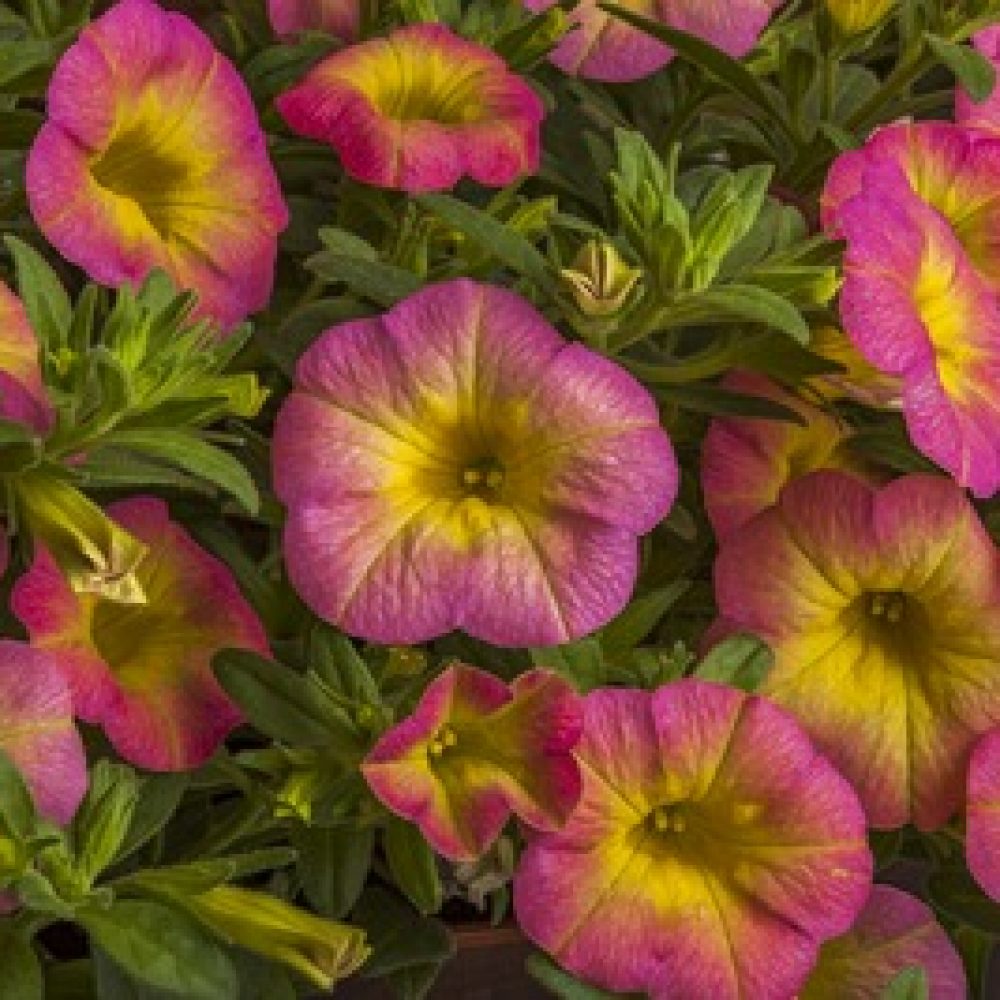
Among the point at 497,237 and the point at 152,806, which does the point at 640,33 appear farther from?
the point at 152,806

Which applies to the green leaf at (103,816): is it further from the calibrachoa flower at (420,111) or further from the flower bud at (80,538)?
the calibrachoa flower at (420,111)

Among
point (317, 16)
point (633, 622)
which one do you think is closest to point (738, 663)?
point (633, 622)

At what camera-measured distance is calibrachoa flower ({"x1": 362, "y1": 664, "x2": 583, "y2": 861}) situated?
0.80m

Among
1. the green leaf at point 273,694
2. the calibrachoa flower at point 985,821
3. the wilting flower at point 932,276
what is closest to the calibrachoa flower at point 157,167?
the green leaf at point 273,694

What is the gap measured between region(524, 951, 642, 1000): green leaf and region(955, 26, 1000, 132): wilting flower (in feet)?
1.44

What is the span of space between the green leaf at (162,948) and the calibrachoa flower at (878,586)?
27 centimetres

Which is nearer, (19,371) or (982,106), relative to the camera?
(19,371)

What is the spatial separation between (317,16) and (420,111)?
0.27 feet

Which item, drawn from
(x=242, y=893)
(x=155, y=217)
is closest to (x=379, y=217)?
(x=155, y=217)

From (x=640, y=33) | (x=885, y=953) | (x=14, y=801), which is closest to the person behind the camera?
(x=14, y=801)

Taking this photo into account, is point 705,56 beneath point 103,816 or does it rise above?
above

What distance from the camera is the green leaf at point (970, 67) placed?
964 millimetres

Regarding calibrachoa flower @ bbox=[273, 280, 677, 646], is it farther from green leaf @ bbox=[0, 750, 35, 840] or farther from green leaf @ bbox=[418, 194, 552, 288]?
green leaf @ bbox=[0, 750, 35, 840]

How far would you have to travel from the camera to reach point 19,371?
0.78m
